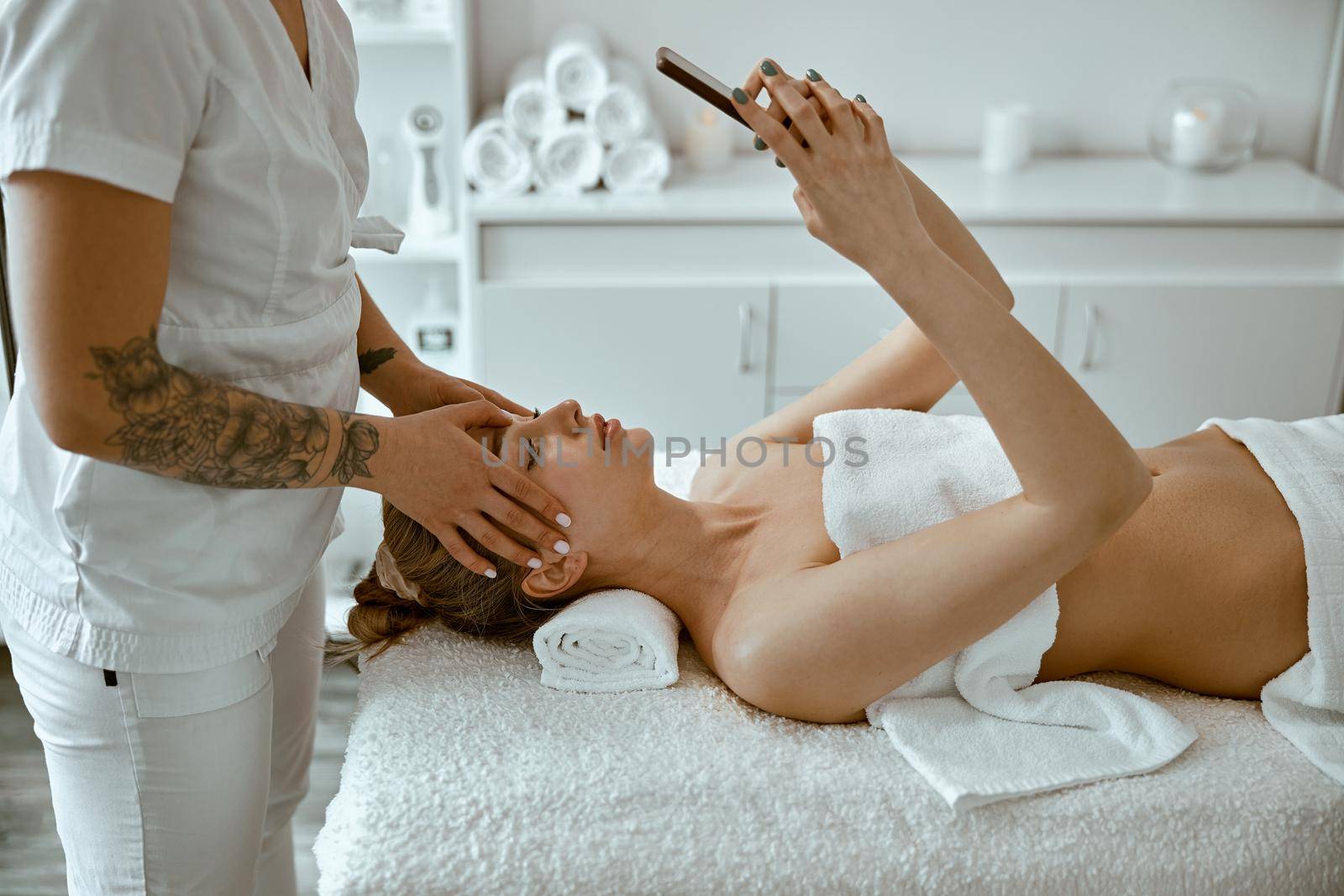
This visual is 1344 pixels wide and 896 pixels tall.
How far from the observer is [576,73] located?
264cm

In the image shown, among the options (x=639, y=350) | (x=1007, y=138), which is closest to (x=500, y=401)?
(x=639, y=350)

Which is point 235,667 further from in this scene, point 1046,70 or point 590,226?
point 1046,70

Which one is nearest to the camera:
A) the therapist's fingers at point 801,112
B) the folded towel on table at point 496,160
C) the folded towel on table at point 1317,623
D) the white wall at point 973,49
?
the therapist's fingers at point 801,112

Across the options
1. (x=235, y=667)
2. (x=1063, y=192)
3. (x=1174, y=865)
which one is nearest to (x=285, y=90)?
(x=235, y=667)

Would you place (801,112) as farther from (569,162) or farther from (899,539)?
(569,162)

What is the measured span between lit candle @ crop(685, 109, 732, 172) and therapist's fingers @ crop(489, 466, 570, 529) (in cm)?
164

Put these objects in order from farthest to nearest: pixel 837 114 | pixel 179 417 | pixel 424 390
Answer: pixel 424 390 → pixel 837 114 → pixel 179 417

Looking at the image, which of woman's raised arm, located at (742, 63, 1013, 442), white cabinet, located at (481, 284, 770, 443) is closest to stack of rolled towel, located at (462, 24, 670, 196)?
white cabinet, located at (481, 284, 770, 443)

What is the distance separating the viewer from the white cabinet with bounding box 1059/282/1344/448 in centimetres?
262

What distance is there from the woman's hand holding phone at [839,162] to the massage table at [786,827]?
0.52 meters

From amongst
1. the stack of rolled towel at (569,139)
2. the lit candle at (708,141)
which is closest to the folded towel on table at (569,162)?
the stack of rolled towel at (569,139)

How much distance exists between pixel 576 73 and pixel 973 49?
0.97 m

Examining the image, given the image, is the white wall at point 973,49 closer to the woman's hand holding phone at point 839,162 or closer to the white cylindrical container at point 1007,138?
the white cylindrical container at point 1007,138

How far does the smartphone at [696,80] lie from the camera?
3.50 feet
